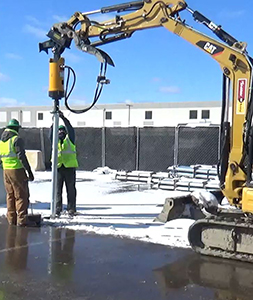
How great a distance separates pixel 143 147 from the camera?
19.5 meters

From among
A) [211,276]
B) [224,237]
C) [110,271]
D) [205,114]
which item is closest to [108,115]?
[205,114]

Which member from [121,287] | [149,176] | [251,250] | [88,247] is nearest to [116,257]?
[88,247]

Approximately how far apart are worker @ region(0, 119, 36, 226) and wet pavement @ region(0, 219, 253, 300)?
0.81 metres

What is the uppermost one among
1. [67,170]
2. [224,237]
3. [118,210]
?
[67,170]

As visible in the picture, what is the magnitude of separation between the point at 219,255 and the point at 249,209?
0.84 meters

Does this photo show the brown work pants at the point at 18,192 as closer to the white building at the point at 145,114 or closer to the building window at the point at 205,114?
the white building at the point at 145,114

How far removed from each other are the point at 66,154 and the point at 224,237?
179 inches

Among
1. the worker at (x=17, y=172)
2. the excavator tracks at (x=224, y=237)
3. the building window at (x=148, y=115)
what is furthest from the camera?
the building window at (x=148, y=115)

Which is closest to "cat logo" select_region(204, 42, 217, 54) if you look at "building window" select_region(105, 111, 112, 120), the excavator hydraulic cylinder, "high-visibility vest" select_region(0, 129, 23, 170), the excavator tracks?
the excavator tracks

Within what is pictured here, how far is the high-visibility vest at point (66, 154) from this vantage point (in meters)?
10.2

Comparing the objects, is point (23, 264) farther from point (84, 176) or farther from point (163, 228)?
point (84, 176)

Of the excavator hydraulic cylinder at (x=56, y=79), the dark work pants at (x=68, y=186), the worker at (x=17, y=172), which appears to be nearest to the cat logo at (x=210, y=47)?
the excavator hydraulic cylinder at (x=56, y=79)

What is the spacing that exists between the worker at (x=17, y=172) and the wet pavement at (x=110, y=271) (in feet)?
2.64

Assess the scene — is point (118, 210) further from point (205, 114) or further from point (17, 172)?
point (205, 114)
